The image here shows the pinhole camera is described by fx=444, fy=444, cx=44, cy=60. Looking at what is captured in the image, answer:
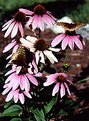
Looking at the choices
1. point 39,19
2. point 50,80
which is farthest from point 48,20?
point 50,80

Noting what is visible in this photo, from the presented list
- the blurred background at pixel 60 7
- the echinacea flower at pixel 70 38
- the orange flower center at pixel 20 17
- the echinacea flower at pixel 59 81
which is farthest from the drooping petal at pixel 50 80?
the blurred background at pixel 60 7

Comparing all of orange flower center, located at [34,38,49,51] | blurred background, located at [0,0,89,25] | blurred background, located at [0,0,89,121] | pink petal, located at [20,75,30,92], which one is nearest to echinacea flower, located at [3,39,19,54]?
orange flower center, located at [34,38,49,51]

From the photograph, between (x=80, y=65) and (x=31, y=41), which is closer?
(x=31, y=41)

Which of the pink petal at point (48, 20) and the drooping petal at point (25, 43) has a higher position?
the pink petal at point (48, 20)

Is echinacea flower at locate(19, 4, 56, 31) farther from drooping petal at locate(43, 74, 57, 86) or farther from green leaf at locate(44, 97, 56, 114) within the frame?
green leaf at locate(44, 97, 56, 114)

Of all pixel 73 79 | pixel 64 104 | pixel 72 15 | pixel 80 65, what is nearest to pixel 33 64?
pixel 64 104

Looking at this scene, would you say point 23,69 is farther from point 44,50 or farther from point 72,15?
point 72,15

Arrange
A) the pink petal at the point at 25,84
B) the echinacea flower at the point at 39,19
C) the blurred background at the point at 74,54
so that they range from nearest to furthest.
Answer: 1. the pink petal at the point at 25,84
2. the echinacea flower at the point at 39,19
3. the blurred background at the point at 74,54

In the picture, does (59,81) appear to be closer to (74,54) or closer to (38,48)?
(38,48)

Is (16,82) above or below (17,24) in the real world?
below

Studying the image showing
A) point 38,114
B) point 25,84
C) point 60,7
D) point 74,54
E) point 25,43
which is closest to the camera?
point 25,84

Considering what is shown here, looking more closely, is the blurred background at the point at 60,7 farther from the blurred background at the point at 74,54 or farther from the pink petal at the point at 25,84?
the pink petal at the point at 25,84
